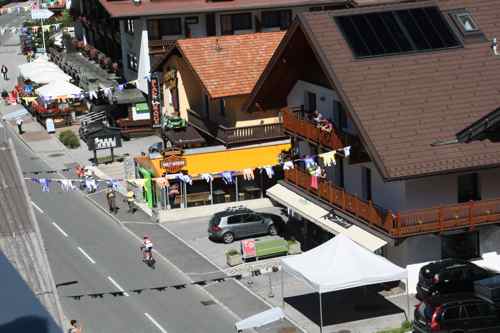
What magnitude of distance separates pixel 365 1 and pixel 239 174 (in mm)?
24002

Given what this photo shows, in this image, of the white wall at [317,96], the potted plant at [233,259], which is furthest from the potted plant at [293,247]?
the white wall at [317,96]

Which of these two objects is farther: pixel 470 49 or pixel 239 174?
pixel 239 174

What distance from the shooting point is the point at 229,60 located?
53594 millimetres

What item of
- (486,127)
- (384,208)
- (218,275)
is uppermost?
(486,127)

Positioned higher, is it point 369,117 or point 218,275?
point 369,117

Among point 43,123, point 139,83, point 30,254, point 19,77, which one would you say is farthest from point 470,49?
point 19,77

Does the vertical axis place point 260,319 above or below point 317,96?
below

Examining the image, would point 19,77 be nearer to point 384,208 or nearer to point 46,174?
point 46,174

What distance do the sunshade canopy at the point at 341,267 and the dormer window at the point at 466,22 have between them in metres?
11.3

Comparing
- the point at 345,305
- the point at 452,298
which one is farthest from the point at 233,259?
the point at 452,298

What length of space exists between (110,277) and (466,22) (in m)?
18.2

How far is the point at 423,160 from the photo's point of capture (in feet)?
111

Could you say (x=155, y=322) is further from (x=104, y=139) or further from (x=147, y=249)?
(x=104, y=139)

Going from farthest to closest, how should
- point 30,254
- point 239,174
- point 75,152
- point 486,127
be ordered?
point 75,152 < point 239,174 < point 486,127 < point 30,254
